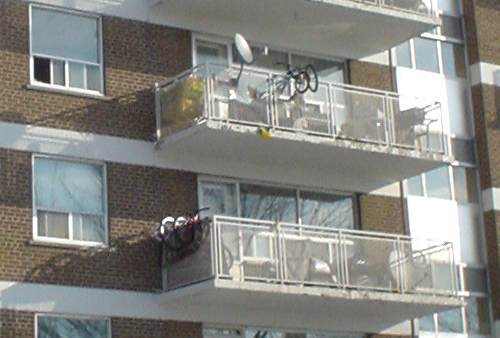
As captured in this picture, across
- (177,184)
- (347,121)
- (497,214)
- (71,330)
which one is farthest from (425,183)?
(71,330)

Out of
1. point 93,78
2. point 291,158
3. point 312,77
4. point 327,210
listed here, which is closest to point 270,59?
point 312,77

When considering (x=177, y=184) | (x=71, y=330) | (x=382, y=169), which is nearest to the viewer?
(x=71, y=330)

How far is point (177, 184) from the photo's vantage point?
2917 centimetres

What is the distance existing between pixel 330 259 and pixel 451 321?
4939 millimetres

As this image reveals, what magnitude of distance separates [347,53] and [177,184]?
505cm

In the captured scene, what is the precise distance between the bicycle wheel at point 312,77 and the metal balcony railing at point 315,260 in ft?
8.55

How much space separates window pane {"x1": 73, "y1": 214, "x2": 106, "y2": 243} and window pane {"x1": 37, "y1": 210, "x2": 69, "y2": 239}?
0.19 m

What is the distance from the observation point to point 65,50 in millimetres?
28625

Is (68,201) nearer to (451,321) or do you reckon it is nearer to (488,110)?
(451,321)

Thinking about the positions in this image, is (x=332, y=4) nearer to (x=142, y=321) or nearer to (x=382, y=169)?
(x=382, y=169)

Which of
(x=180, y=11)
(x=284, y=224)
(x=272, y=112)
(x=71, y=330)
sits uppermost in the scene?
(x=180, y=11)

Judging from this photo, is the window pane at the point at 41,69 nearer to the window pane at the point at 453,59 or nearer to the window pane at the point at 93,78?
the window pane at the point at 93,78

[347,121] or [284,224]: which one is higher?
[347,121]

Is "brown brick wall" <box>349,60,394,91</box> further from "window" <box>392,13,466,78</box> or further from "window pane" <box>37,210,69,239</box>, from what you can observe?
"window pane" <box>37,210,69,239</box>
